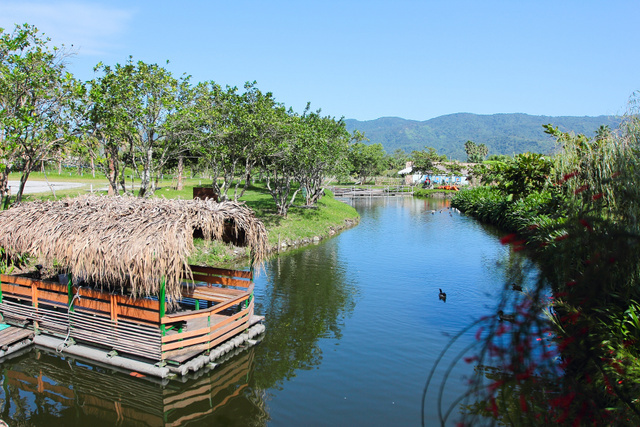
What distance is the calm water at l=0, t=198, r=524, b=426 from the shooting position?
1080 centimetres

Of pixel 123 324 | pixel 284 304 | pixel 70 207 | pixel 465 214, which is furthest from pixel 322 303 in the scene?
pixel 465 214

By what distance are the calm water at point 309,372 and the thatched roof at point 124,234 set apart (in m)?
2.44

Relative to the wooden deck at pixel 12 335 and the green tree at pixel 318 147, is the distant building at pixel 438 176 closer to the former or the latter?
the green tree at pixel 318 147

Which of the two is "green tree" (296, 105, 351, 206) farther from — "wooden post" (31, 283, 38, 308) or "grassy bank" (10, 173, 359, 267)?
"wooden post" (31, 283, 38, 308)

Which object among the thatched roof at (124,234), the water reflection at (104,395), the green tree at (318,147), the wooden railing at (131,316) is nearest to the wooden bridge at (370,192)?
the green tree at (318,147)

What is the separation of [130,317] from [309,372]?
509cm

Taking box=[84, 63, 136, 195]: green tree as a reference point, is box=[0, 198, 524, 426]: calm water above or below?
below

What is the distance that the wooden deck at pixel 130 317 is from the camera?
11.8m

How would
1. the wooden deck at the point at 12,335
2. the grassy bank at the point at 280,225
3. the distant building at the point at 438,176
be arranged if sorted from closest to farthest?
1. the wooden deck at the point at 12,335
2. the grassy bank at the point at 280,225
3. the distant building at the point at 438,176

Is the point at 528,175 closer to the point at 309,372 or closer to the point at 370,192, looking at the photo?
the point at 309,372

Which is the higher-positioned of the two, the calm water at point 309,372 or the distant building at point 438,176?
the distant building at point 438,176

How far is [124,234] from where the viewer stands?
39.2 ft

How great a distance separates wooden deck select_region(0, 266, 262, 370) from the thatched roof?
0.67m

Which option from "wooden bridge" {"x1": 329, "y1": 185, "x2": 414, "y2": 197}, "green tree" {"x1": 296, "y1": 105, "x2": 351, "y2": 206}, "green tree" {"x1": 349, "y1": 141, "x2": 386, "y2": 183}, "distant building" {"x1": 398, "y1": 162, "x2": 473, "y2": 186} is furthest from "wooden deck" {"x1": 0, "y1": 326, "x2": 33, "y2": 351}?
"distant building" {"x1": 398, "y1": 162, "x2": 473, "y2": 186}
